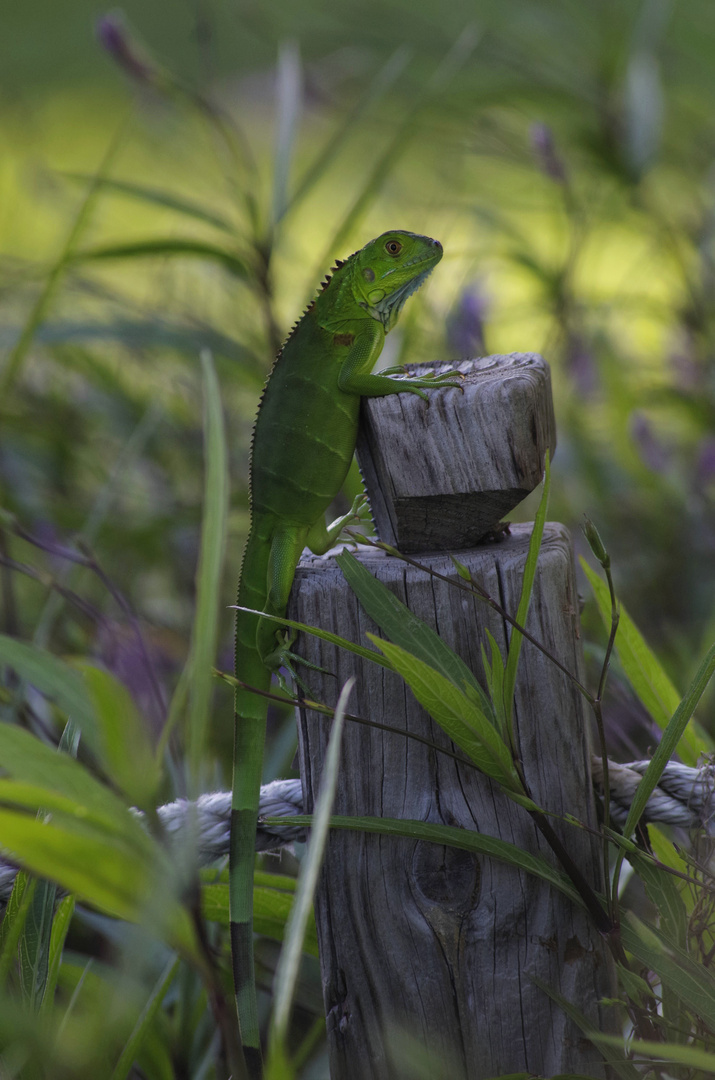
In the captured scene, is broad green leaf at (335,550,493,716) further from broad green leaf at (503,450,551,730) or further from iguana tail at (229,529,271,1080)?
iguana tail at (229,529,271,1080)

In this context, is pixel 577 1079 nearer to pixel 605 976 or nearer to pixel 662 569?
pixel 605 976

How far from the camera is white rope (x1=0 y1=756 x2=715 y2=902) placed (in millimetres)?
1285

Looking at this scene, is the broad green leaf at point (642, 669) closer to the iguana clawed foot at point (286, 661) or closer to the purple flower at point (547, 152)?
the iguana clawed foot at point (286, 661)

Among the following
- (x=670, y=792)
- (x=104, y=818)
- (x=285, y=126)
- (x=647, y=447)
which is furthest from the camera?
(x=647, y=447)

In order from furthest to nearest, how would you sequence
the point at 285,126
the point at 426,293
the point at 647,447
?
the point at 426,293, the point at 647,447, the point at 285,126

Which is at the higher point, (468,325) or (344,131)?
(344,131)

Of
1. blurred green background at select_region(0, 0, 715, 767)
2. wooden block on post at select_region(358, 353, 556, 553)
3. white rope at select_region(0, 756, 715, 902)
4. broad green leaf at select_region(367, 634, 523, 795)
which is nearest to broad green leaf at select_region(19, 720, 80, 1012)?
white rope at select_region(0, 756, 715, 902)

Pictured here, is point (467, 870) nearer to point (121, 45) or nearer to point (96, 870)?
point (96, 870)

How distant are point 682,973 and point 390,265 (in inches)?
51.4

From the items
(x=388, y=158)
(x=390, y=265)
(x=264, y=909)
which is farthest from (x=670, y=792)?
(x=388, y=158)

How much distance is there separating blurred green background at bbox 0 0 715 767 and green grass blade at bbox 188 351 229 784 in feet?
3.72

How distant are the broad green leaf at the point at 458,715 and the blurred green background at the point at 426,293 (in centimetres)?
135

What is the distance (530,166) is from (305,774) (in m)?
3.09

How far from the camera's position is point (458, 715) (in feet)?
3.51
